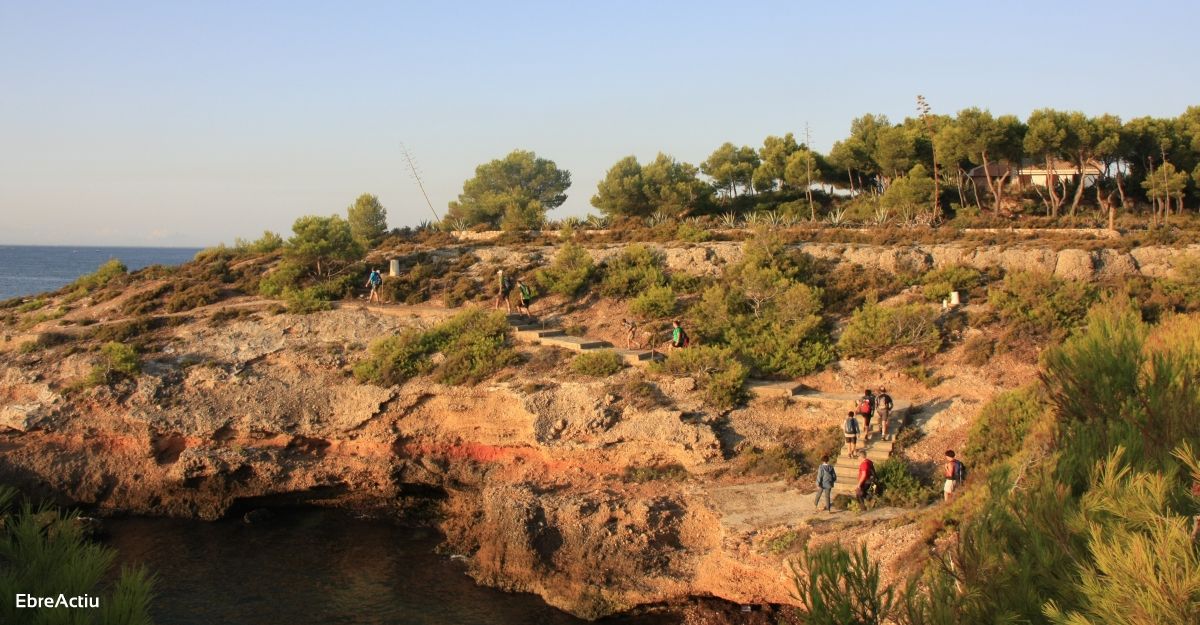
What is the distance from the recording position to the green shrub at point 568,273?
27984mm

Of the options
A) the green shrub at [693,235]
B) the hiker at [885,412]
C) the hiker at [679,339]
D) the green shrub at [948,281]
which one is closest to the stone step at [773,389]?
the hiker at [679,339]

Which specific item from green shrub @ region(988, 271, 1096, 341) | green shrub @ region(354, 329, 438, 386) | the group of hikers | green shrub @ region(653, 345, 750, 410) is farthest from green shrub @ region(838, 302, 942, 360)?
green shrub @ region(354, 329, 438, 386)

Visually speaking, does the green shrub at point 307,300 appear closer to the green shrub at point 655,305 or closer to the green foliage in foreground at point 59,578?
the green shrub at point 655,305

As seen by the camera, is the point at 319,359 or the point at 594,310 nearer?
the point at 319,359

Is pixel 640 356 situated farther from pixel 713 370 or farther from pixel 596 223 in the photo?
pixel 596 223

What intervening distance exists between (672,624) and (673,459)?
13.7ft

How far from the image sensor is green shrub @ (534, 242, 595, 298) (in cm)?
2798

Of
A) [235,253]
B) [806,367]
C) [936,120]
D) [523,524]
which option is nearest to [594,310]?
[806,367]

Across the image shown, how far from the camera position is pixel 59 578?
24.5 feet

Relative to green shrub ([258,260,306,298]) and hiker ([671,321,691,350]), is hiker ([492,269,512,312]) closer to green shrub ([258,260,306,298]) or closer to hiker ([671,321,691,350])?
hiker ([671,321,691,350])

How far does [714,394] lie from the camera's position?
1998cm

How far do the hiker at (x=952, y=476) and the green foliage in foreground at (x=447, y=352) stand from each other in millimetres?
11397

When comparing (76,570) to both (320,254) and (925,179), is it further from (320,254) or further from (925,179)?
(925,179)

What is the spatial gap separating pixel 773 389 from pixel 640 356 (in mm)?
3697
